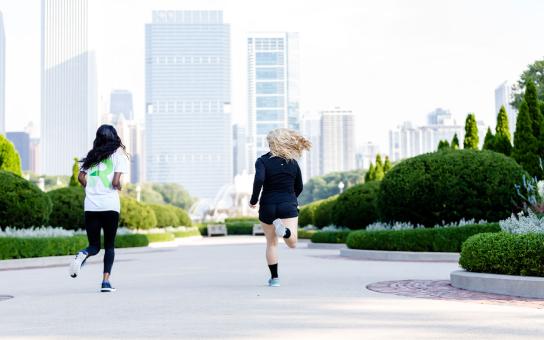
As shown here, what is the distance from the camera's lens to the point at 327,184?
140m

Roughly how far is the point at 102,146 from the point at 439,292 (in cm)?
446

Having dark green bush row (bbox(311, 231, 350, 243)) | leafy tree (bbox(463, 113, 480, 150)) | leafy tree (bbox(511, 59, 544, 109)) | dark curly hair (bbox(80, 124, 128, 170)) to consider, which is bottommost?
dark green bush row (bbox(311, 231, 350, 243))

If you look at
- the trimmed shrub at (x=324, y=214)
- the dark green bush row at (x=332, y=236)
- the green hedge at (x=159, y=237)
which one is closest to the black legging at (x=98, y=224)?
the dark green bush row at (x=332, y=236)

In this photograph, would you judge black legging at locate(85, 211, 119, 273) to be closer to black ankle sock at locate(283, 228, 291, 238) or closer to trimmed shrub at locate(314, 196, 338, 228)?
black ankle sock at locate(283, 228, 291, 238)

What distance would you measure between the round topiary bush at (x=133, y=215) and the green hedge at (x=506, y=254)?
23806 millimetres

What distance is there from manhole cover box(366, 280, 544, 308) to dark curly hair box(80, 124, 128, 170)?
3.60m

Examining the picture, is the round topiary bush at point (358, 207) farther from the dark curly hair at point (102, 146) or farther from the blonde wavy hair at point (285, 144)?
the dark curly hair at point (102, 146)

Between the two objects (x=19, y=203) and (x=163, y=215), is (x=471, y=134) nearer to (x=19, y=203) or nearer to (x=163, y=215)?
(x=19, y=203)

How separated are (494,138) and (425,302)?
71.0ft

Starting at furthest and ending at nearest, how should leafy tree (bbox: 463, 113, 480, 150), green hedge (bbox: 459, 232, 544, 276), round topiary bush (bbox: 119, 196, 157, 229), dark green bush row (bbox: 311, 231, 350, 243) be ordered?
round topiary bush (bbox: 119, 196, 157, 229)
leafy tree (bbox: 463, 113, 480, 150)
dark green bush row (bbox: 311, 231, 350, 243)
green hedge (bbox: 459, 232, 544, 276)

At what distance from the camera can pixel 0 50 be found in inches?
7687

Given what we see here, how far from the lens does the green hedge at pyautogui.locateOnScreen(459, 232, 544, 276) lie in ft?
28.2

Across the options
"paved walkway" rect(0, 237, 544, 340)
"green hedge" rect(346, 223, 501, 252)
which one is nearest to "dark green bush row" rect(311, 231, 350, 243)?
"green hedge" rect(346, 223, 501, 252)

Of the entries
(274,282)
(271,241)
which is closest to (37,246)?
(274,282)
